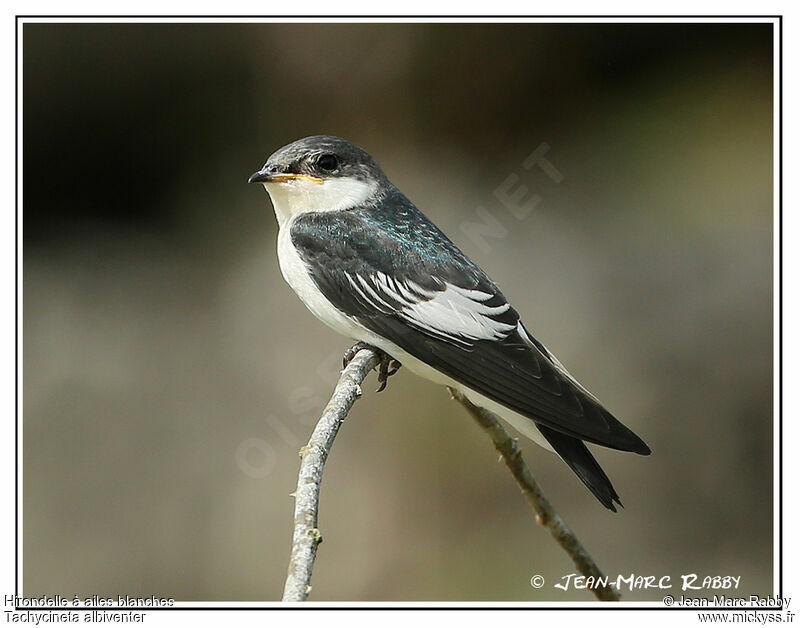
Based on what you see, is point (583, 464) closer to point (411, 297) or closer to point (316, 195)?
point (411, 297)

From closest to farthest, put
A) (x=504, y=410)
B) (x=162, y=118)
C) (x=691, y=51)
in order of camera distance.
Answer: (x=504, y=410) → (x=691, y=51) → (x=162, y=118)

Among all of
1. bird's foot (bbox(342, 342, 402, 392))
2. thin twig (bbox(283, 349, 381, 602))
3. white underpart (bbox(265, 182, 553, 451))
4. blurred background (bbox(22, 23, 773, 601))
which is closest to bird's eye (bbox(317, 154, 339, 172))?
white underpart (bbox(265, 182, 553, 451))

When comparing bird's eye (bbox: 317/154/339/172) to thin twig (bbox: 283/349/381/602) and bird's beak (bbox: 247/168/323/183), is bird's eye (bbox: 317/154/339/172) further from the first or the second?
thin twig (bbox: 283/349/381/602)

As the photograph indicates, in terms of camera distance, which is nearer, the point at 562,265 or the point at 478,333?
the point at 478,333

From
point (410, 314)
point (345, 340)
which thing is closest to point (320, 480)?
point (410, 314)
